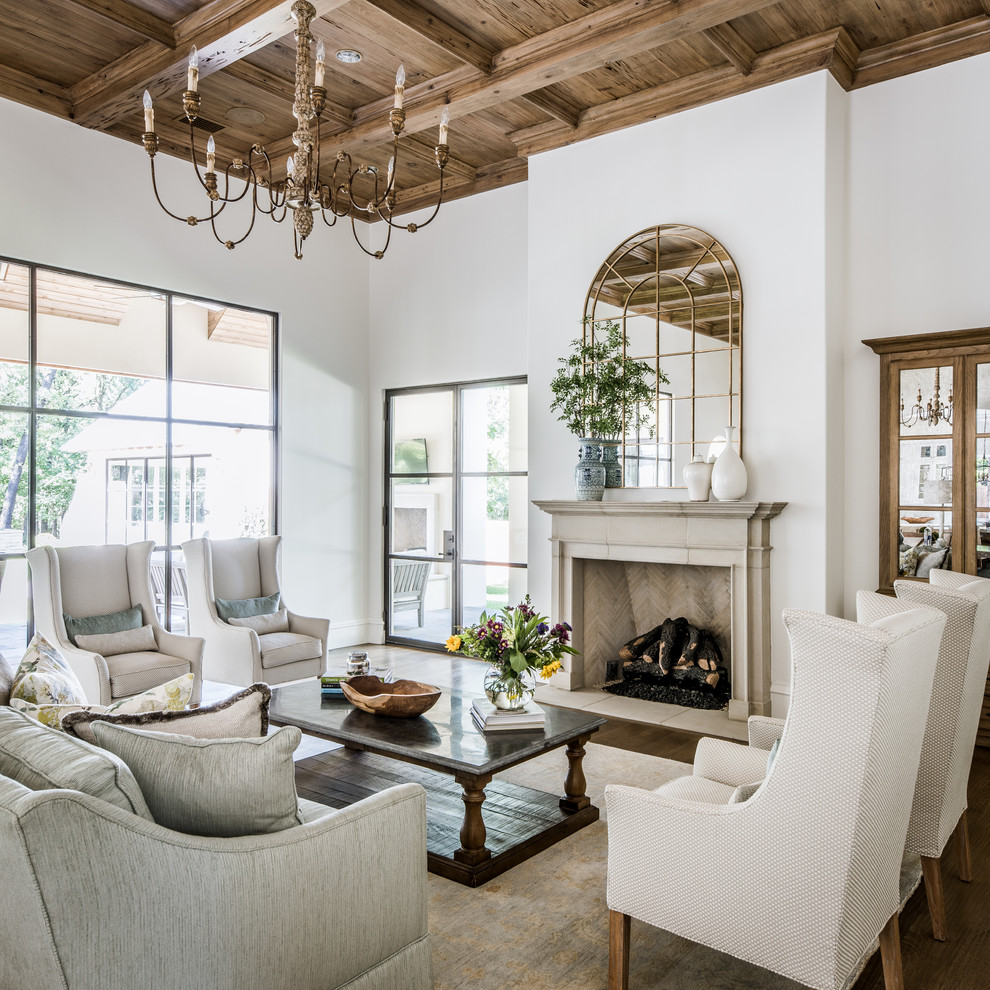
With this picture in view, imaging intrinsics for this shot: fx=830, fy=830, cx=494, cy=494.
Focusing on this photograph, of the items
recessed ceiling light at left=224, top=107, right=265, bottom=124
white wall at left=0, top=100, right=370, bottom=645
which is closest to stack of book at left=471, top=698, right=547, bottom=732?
white wall at left=0, top=100, right=370, bottom=645

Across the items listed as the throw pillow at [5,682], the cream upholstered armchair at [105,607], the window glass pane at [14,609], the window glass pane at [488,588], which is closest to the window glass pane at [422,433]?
the window glass pane at [488,588]

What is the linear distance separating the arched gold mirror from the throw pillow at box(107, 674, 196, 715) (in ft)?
11.6

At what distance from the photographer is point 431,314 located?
6.72m

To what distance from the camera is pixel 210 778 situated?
1.56 metres

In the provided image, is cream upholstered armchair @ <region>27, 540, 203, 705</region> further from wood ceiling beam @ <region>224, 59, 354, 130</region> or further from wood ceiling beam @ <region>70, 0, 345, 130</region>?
wood ceiling beam @ <region>224, 59, 354, 130</region>

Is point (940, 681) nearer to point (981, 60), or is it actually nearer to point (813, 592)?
point (813, 592)

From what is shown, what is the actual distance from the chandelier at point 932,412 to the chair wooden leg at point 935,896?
2656mm

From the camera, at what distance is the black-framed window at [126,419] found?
4.95 meters

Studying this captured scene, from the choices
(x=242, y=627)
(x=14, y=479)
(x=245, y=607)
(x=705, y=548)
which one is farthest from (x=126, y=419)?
(x=705, y=548)

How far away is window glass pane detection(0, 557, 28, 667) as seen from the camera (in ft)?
15.9

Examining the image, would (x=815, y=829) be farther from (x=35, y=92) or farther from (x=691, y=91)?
(x=35, y=92)

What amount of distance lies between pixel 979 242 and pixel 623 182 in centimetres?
206

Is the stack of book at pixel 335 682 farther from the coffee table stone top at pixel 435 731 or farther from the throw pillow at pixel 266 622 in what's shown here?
the throw pillow at pixel 266 622

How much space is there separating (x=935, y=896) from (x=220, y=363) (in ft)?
17.6
